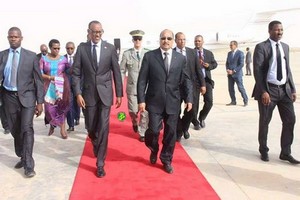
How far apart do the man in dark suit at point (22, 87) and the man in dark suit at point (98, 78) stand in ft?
1.76

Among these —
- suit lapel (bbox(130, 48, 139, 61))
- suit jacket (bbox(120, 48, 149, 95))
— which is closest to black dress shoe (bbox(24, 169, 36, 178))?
suit jacket (bbox(120, 48, 149, 95))

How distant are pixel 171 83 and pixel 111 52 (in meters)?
0.84

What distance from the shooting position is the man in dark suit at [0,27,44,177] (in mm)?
3971

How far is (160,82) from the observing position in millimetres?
3975

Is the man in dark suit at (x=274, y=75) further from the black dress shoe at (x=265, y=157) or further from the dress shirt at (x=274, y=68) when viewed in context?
the black dress shoe at (x=265, y=157)

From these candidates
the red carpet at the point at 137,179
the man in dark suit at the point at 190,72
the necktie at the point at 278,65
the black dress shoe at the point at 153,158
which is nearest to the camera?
the red carpet at the point at 137,179

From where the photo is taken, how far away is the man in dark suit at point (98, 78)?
3980 mm

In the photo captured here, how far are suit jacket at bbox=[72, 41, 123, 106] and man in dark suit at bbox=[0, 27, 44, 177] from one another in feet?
1.71

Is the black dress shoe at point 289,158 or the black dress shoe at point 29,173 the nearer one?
the black dress shoe at point 29,173

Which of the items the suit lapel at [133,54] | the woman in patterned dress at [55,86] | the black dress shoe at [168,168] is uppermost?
the suit lapel at [133,54]

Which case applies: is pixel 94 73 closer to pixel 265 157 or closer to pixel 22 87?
pixel 22 87

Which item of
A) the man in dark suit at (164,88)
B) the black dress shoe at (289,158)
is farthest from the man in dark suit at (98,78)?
the black dress shoe at (289,158)

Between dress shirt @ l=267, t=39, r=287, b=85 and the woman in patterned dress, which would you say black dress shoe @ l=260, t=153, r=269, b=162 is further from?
the woman in patterned dress

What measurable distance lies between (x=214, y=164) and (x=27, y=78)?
2.68 meters
